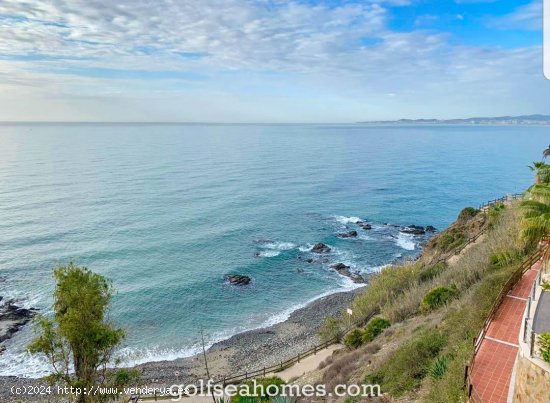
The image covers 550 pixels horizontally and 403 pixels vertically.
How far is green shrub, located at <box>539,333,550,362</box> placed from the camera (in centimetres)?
923

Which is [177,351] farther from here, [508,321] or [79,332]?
[508,321]

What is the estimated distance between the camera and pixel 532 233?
1595 cm

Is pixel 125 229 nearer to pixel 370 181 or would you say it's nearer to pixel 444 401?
pixel 444 401

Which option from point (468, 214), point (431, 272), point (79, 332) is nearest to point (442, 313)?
point (431, 272)

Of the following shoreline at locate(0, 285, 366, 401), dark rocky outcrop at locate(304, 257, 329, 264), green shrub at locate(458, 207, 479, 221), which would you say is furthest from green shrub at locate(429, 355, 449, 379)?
green shrub at locate(458, 207, 479, 221)

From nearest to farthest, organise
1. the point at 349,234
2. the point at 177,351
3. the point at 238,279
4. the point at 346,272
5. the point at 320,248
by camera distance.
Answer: the point at 177,351 < the point at 238,279 < the point at 346,272 < the point at 320,248 < the point at 349,234

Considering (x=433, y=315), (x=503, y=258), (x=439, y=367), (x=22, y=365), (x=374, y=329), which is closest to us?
(x=439, y=367)

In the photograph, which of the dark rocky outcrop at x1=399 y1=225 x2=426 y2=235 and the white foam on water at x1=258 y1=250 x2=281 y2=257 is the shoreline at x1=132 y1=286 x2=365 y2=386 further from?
the dark rocky outcrop at x1=399 y1=225 x2=426 y2=235

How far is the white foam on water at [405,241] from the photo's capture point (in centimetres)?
4880

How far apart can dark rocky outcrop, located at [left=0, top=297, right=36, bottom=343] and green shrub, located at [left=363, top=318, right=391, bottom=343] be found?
93.9 feet

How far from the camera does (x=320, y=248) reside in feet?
158

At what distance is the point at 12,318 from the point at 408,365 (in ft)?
111

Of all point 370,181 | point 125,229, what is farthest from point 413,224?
point 125,229

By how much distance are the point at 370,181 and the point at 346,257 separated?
144 feet
